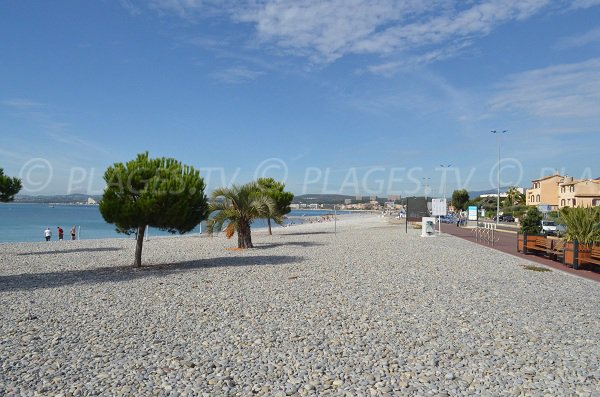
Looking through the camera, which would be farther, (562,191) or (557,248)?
(562,191)

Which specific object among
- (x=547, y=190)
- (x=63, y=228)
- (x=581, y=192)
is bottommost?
(x=63, y=228)

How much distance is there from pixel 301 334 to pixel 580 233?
37.8ft

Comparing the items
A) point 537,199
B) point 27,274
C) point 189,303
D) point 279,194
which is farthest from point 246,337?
point 537,199

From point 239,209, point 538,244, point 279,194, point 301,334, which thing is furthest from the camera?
point 279,194

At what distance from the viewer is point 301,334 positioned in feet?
20.0

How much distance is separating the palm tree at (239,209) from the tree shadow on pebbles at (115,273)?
11.6 feet

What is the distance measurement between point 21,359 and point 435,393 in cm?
431

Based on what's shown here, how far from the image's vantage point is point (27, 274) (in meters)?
12.3

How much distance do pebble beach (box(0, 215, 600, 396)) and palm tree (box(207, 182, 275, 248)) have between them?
7588 mm

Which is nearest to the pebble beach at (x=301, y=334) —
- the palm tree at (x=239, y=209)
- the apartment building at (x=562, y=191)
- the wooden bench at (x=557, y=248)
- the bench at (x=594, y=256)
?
the bench at (x=594, y=256)

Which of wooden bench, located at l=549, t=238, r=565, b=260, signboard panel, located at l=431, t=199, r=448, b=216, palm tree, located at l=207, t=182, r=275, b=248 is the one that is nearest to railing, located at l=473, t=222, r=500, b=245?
signboard panel, located at l=431, t=199, r=448, b=216

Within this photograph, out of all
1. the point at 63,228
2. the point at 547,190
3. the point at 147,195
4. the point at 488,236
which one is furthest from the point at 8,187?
the point at 547,190

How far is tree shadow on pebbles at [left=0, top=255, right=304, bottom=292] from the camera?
10.5 meters

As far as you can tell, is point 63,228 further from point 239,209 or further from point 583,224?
point 583,224
